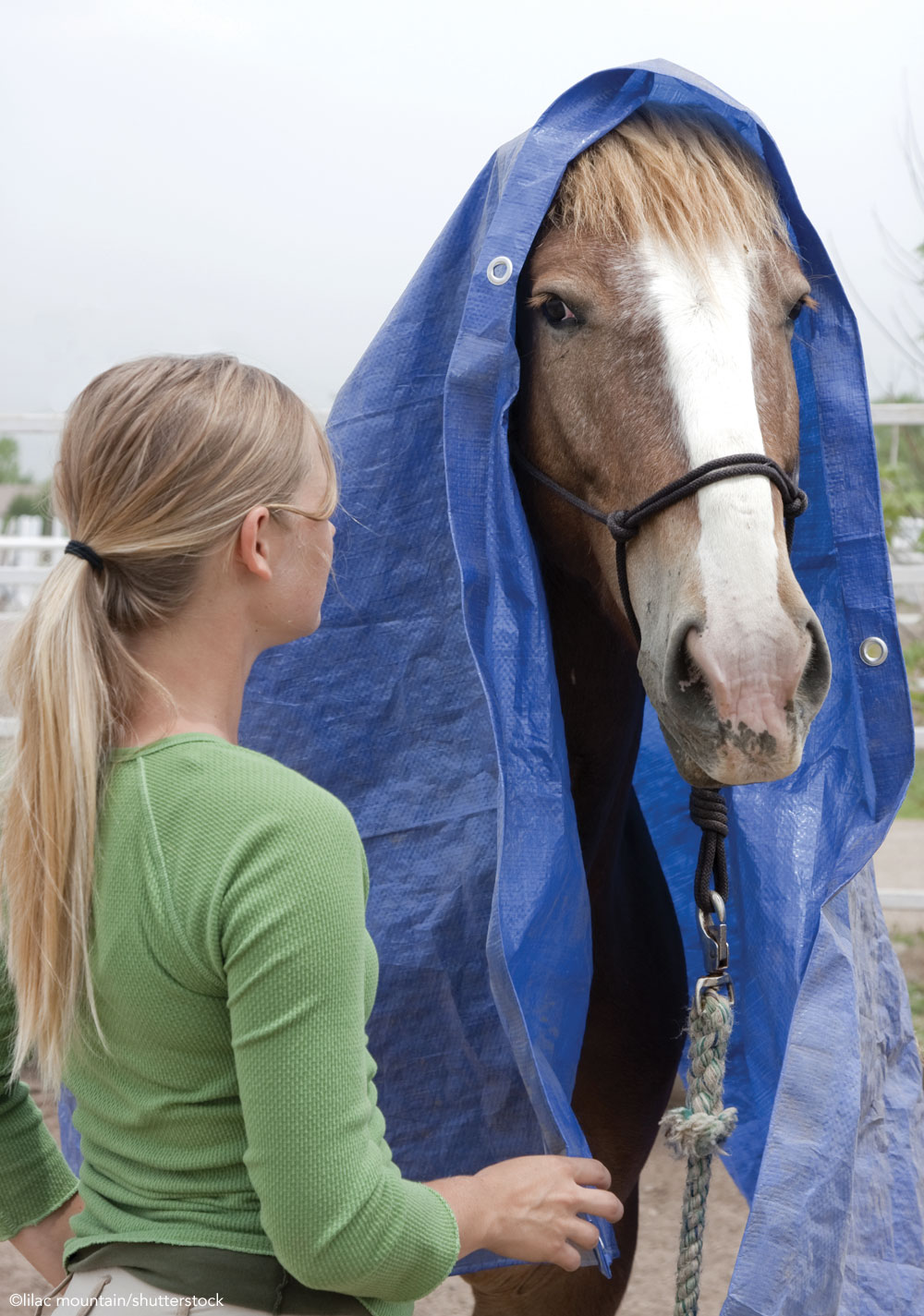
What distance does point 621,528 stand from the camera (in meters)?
1.24

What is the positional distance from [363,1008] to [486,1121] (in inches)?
30.0

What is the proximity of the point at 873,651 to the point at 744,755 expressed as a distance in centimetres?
36

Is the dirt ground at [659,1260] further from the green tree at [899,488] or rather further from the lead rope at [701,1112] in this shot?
the green tree at [899,488]

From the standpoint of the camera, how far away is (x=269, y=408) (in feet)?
3.14

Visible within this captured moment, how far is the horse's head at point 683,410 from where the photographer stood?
1.08 metres

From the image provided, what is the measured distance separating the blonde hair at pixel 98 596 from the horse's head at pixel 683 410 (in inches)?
16.8

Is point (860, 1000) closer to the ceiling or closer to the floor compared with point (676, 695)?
closer to the floor

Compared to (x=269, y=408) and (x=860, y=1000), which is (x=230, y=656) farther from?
(x=860, y=1000)

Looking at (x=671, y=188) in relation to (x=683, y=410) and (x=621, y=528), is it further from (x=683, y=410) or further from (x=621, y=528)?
(x=621, y=528)

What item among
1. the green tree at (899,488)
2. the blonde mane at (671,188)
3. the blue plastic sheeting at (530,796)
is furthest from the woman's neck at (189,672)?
the green tree at (899,488)

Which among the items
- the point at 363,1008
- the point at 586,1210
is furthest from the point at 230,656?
the point at 586,1210

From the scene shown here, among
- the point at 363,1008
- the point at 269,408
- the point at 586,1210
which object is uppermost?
the point at 269,408

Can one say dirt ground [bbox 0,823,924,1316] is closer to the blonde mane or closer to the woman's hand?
the woman's hand

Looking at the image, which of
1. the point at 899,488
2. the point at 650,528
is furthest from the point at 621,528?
the point at 899,488
